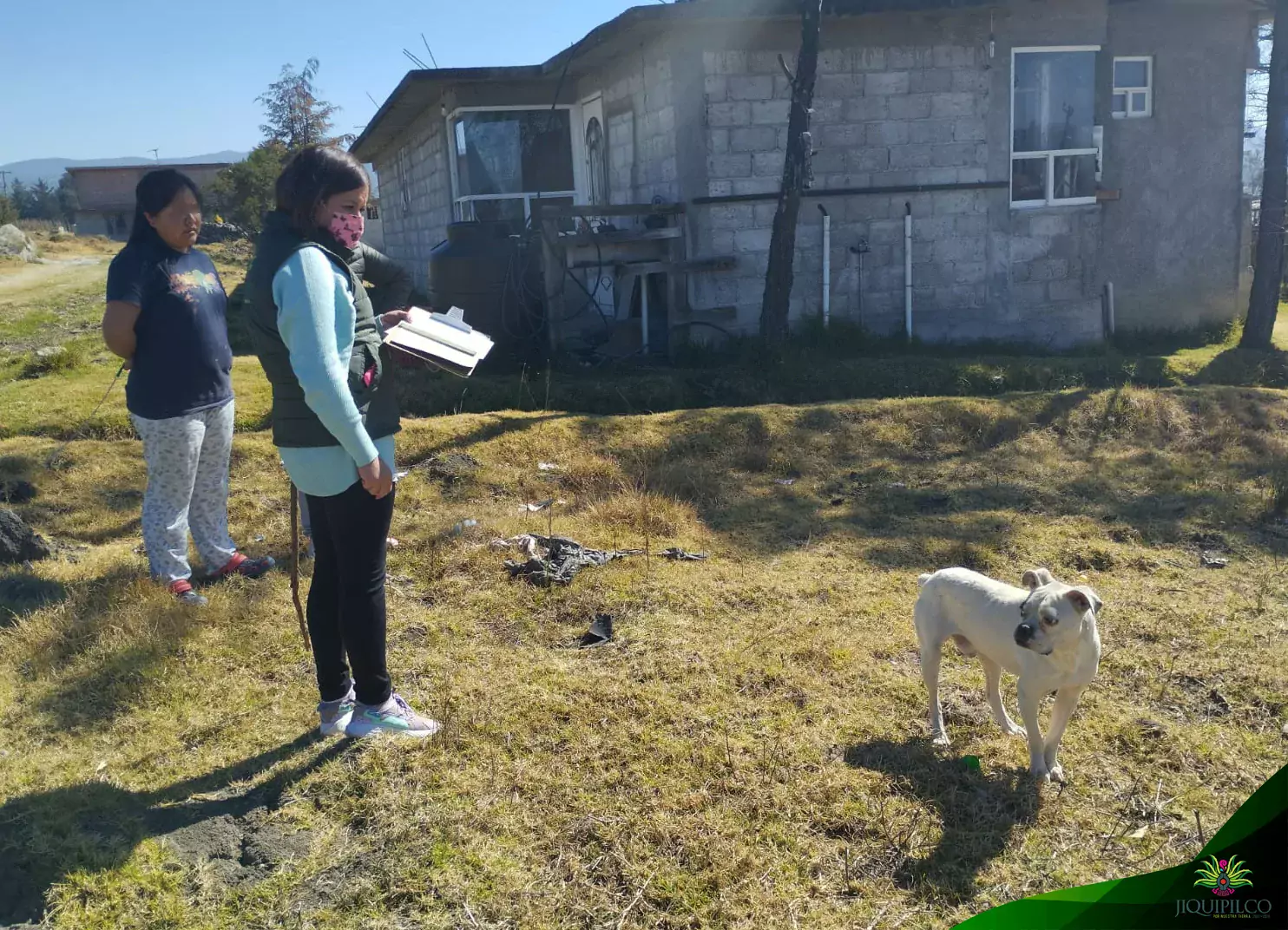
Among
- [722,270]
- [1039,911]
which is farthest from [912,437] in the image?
[1039,911]

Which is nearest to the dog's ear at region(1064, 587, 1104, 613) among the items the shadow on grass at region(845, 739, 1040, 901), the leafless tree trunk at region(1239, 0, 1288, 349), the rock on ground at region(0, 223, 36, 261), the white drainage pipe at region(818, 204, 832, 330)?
the shadow on grass at region(845, 739, 1040, 901)

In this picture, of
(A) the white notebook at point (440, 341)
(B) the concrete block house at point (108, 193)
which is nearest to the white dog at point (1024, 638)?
(A) the white notebook at point (440, 341)

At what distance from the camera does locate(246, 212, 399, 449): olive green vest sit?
295 cm

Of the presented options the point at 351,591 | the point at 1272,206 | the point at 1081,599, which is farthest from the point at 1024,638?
the point at 1272,206

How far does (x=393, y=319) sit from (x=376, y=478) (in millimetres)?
761

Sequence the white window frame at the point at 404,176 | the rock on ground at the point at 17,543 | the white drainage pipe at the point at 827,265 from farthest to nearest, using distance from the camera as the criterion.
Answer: the white window frame at the point at 404,176
the white drainage pipe at the point at 827,265
the rock on ground at the point at 17,543

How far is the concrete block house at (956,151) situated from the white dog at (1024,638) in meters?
7.68

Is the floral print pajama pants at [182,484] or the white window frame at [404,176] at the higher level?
the white window frame at [404,176]

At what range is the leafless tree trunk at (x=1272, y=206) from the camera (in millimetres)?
11078

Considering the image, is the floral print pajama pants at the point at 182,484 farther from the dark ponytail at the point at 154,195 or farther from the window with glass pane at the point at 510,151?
the window with glass pane at the point at 510,151

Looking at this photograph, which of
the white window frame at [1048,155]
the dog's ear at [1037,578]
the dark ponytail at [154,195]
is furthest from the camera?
the white window frame at [1048,155]

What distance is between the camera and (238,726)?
373cm

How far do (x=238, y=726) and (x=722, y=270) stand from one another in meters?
8.04

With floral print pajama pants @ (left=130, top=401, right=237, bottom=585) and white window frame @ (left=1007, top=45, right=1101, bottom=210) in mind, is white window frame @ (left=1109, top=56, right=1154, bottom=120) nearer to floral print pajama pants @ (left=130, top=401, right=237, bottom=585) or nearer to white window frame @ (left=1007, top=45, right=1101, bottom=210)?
white window frame @ (left=1007, top=45, right=1101, bottom=210)
